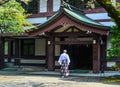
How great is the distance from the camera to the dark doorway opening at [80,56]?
32281 millimetres

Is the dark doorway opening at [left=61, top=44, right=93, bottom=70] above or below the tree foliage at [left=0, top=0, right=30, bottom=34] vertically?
below

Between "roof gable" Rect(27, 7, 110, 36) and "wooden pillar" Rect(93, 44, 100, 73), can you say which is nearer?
"roof gable" Rect(27, 7, 110, 36)

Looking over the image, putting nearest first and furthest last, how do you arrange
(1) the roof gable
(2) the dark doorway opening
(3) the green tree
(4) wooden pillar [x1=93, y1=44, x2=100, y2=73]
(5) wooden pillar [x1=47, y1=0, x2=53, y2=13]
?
(3) the green tree → (1) the roof gable → (4) wooden pillar [x1=93, y1=44, x2=100, y2=73] → (2) the dark doorway opening → (5) wooden pillar [x1=47, y1=0, x2=53, y2=13]

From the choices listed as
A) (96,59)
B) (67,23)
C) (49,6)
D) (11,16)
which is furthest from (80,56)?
(11,16)

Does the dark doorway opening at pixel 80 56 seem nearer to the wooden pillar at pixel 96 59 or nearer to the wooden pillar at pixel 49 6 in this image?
the wooden pillar at pixel 49 6

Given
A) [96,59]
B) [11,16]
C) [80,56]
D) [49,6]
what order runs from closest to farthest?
[11,16]
[96,59]
[49,6]
[80,56]

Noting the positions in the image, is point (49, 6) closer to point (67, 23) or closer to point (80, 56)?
point (80, 56)

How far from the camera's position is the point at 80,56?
33.7m

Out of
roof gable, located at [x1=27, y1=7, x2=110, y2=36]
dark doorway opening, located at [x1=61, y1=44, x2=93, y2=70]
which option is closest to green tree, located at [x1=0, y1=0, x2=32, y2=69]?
roof gable, located at [x1=27, y1=7, x2=110, y2=36]

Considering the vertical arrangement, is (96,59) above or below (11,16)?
below

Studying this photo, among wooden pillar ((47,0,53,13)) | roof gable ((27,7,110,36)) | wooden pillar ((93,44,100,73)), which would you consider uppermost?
wooden pillar ((47,0,53,13))

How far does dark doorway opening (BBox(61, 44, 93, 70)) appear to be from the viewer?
106 feet

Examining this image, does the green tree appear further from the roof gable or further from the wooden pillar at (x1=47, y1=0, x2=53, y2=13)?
the wooden pillar at (x1=47, y1=0, x2=53, y2=13)

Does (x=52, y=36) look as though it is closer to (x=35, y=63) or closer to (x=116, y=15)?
(x=35, y=63)
